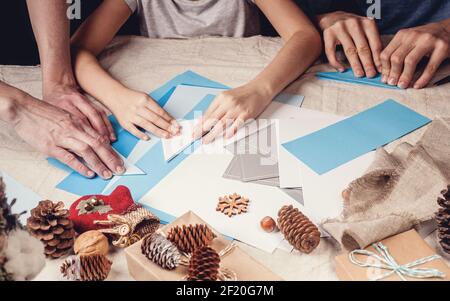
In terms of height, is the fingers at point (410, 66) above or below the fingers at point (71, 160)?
above

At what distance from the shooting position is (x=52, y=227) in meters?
0.81

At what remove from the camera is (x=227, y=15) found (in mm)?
1450

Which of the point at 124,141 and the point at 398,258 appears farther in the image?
the point at 124,141

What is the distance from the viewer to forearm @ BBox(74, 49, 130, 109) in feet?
3.91

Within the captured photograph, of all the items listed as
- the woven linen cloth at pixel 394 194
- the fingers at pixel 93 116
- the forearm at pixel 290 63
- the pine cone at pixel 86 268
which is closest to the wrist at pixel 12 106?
the fingers at pixel 93 116

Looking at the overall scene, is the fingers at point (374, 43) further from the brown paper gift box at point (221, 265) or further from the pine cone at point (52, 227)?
the pine cone at point (52, 227)

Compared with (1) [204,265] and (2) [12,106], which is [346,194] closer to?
(1) [204,265]

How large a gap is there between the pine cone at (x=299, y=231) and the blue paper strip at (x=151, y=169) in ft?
0.95

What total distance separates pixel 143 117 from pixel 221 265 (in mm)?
481

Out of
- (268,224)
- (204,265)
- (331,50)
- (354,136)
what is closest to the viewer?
(204,265)

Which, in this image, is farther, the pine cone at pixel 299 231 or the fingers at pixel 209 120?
the fingers at pixel 209 120

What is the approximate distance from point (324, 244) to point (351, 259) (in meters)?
0.08

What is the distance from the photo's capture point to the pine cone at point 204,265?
0.73 metres

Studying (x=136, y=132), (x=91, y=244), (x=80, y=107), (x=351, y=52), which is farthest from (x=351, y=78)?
(x=91, y=244)
